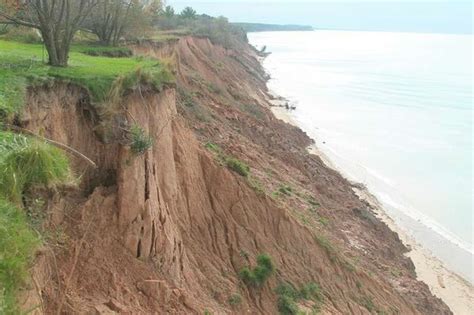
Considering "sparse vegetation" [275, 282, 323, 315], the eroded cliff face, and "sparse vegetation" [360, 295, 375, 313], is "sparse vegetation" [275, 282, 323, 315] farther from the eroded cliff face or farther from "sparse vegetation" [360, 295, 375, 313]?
"sparse vegetation" [360, 295, 375, 313]

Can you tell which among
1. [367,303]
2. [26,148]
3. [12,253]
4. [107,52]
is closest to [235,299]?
[367,303]

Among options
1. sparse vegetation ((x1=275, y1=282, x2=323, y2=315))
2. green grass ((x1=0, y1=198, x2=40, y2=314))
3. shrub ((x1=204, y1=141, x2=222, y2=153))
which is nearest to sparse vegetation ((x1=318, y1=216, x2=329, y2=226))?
shrub ((x1=204, y1=141, x2=222, y2=153))

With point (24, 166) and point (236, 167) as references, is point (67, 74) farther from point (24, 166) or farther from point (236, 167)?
point (236, 167)

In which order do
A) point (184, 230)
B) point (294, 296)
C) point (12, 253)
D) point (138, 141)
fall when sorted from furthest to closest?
point (294, 296) → point (184, 230) → point (138, 141) → point (12, 253)

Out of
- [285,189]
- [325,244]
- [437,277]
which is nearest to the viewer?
[325,244]

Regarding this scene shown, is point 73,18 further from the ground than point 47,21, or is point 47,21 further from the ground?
point 73,18

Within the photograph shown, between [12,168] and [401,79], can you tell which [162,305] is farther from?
[401,79]
